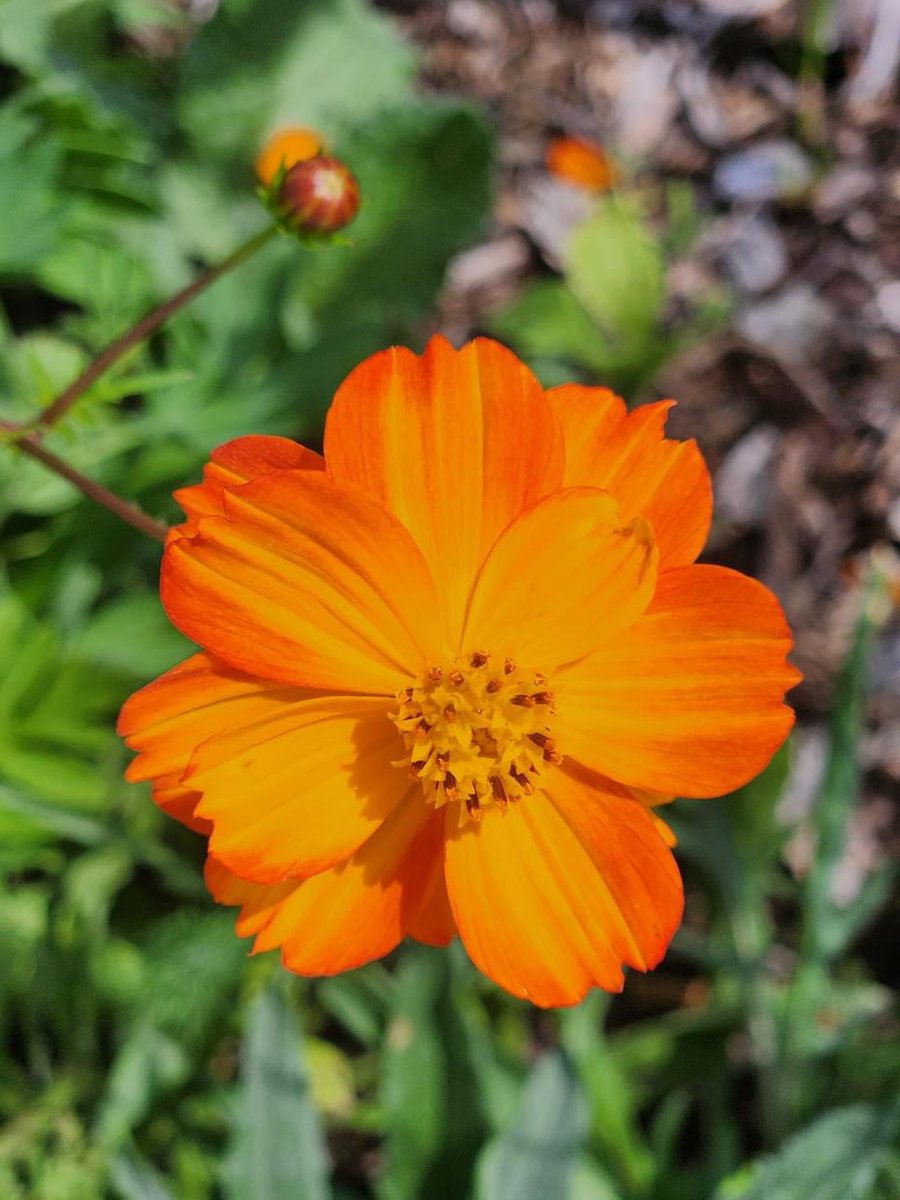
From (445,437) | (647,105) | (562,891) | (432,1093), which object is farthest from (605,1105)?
(647,105)

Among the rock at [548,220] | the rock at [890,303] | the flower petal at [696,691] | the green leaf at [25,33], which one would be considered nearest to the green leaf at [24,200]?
the green leaf at [25,33]

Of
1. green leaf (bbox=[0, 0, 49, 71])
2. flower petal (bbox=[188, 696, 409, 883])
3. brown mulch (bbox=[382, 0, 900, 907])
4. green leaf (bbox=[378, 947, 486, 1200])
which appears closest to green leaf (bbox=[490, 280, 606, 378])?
brown mulch (bbox=[382, 0, 900, 907])

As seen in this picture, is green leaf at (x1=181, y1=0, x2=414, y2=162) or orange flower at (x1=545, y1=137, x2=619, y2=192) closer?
green leaf at (x1=181, y1=0, x2=414, y2=162)

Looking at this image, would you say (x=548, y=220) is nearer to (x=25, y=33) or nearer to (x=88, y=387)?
(x=25, y=33)

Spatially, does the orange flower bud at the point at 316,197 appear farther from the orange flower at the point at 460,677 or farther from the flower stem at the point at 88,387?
the orange flower at the point at 460,677

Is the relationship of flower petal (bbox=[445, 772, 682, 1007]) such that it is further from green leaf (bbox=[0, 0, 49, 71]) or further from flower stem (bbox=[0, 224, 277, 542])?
green leaf (bbox=[0, 0, 49, 71])
